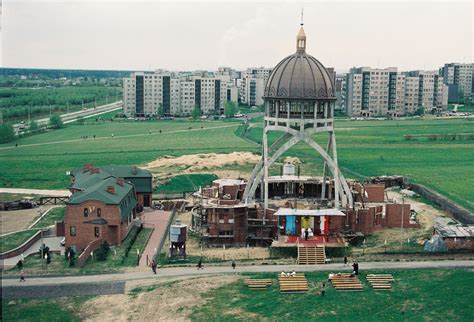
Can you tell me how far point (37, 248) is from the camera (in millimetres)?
51906

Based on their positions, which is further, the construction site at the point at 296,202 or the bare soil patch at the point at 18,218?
the bare soil patch at the point at 18,218

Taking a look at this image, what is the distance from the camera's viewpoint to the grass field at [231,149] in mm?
88062

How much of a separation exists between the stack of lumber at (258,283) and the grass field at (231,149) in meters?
33.8

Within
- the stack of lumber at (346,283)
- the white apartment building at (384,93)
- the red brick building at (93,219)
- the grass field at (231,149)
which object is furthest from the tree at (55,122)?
the stack of lumber at (346,283)

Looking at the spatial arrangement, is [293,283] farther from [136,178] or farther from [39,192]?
[39,192]

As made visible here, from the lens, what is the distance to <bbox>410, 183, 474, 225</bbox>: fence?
59.9m

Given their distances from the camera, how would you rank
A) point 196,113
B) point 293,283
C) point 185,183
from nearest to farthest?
point 293,283, point 185,183, point 196,113

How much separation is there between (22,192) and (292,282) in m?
43.7

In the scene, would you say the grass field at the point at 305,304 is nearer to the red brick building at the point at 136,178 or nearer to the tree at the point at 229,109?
the red brick building at the point at 136,178

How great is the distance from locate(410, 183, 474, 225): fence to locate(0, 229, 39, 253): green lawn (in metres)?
38.9

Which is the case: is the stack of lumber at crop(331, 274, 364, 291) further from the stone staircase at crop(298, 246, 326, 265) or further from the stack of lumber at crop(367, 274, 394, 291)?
the stone staircase at crop(298, 246, 326, 265)

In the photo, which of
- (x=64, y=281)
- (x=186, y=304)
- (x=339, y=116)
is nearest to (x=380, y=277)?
(x=186, y=304)

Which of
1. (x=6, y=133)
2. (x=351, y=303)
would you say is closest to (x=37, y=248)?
(x=351, y=303)

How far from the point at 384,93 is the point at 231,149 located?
93118 mm
